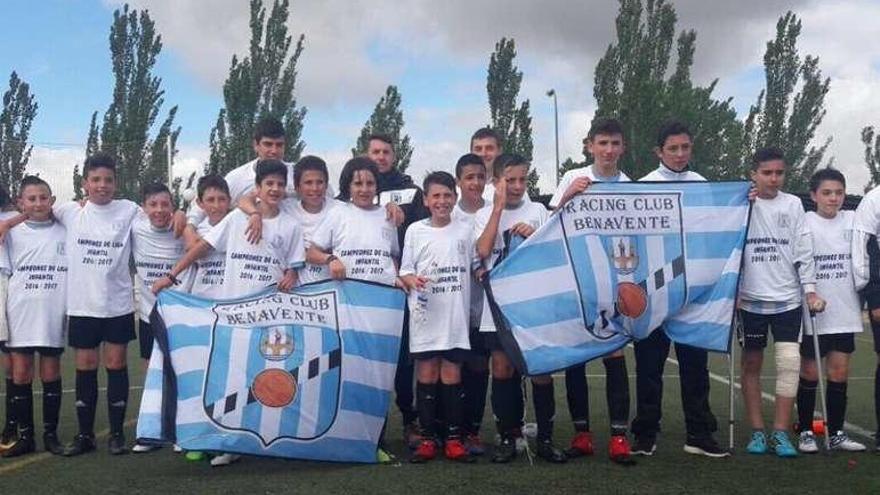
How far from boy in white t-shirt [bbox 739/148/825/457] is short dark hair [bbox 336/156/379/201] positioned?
2.40 meters

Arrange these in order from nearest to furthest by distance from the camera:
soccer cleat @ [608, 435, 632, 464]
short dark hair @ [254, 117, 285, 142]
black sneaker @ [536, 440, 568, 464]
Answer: soccer cleat @ [608, 435, 632, 464], black sneaker @ [536, 440, 568, 464], short dark hair @ [254, 117, 285, 142]

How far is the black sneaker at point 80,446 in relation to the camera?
596 centimetres

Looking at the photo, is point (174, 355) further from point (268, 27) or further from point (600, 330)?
point (268, 27)

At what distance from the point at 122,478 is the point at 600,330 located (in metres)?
2.93

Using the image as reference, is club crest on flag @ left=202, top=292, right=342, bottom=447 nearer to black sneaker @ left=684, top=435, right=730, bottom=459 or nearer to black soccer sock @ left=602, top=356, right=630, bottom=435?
black soccer sock @ left=602, top=356, right=630, bottom=435

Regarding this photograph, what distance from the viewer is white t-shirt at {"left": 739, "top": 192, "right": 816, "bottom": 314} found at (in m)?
5.77

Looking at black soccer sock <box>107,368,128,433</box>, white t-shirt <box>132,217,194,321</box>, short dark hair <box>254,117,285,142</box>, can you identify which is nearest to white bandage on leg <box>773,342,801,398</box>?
short dark hair <box>254,117,285,142</box>

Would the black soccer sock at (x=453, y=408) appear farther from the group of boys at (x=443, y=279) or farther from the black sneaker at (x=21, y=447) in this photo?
the black sneaker at (x=21, y=447)

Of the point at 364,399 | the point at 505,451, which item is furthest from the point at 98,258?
the point at 505,451

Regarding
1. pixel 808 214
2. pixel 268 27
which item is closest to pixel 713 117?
pixel 268 27

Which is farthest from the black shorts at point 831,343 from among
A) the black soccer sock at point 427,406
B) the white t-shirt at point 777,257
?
the black soccer sock at point 427,406

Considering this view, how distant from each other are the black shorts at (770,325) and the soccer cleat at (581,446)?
1244 millimetres

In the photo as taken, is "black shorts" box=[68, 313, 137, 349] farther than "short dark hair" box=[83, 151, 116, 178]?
No

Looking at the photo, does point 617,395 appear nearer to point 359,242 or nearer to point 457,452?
point 457,452
